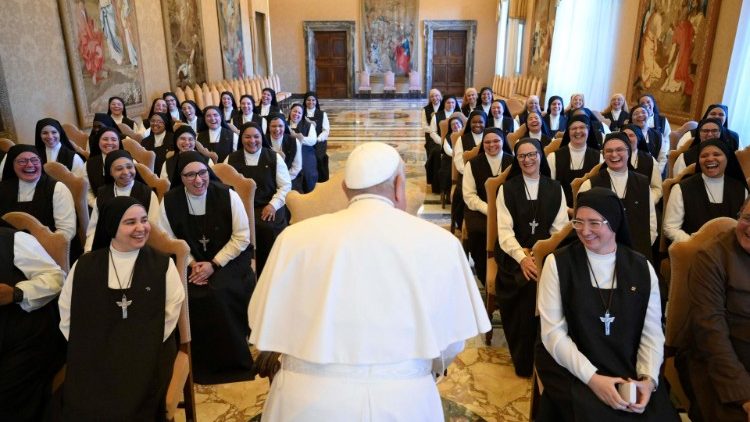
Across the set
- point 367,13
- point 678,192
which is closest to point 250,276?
point 678,192

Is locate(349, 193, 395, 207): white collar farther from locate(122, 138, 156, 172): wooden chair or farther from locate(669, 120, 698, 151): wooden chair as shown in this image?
locate(669, 120, 698, 151): wooden chair

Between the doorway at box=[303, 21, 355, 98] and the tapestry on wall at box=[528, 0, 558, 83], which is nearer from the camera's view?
the tapestry on wall at box=[528, 0, 558, 83]

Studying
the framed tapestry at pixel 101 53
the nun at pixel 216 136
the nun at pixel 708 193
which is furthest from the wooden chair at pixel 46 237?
the framed tapestry at pixel 101 53

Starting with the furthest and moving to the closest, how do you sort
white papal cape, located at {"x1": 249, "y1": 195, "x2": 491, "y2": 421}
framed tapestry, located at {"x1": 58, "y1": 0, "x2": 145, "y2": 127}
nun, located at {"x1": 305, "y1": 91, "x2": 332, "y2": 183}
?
1. nun, located at {"x1": 305, "y1": 91, "x2": 332, "y2": 183}
2. framed tapestry, located at {"x1": 58, "y1": 0, "x2": 145, "y2": 127}
3. white papal cape, located at {"x1": 249, "y1": 195, "x2": 491, "y2": 421}

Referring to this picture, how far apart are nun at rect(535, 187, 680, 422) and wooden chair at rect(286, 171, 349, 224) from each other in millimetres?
1493

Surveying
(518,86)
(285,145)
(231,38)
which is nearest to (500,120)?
(285,145)

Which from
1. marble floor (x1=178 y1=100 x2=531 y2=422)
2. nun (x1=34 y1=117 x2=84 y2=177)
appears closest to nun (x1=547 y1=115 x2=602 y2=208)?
marble floor (x1=178 y1=100 x2=531 y2=422)

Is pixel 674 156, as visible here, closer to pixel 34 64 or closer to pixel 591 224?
pixel 591 224

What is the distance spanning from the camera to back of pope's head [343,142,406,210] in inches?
61.4

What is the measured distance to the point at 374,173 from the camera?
1561 millimetres

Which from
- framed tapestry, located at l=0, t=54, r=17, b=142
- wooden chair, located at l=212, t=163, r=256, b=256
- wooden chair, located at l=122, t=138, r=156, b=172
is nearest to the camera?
wooden chair, located at l=212, t=163, r=256, b=256

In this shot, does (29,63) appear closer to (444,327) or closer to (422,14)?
(444,327)

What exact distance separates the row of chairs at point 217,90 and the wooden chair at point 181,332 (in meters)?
8.78

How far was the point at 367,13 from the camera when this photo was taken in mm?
22000
